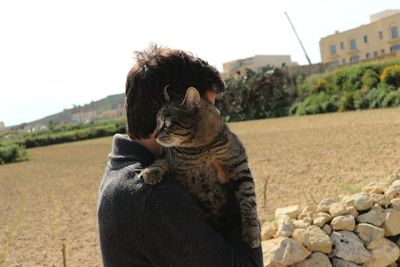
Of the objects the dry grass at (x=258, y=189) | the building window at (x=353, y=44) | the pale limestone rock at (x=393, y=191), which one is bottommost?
the dry grass at (x=258, y=189)

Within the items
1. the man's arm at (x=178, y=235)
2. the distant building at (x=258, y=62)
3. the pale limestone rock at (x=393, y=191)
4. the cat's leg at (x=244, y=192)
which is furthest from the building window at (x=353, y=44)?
the man's arm at (x=178, y=235)

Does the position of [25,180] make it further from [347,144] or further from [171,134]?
[171,134]

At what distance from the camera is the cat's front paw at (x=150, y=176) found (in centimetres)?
142

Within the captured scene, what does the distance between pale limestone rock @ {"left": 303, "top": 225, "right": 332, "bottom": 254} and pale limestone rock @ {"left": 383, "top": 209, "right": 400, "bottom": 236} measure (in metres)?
0.60

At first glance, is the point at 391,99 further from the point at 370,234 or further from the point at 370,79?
the point at 370,234

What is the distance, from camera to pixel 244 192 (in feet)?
6.09

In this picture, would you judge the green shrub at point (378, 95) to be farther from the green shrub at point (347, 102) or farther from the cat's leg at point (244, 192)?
the cat's leg at point (244, 192)

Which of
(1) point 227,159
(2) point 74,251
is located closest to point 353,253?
(1) point 227,159

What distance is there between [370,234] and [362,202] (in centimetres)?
36

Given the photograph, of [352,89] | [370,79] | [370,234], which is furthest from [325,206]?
[352,89]

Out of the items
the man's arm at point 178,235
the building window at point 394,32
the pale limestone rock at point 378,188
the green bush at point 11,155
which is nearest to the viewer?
the man's arm at point 178,235

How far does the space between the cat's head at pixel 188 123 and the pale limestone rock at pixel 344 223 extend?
2.31 m

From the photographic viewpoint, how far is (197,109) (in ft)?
5.92

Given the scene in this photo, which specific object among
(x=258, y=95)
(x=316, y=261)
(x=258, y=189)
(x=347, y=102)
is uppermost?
(x=258, y=95)
